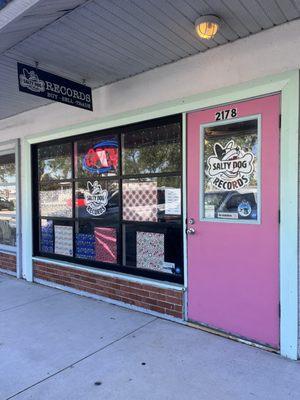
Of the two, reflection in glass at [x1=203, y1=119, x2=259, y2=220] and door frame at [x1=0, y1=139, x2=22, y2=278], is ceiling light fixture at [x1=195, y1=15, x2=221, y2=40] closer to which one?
reflection in glass at [x1=203, y1=119, x2=259, y2=220]

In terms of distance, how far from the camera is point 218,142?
388 centimetres

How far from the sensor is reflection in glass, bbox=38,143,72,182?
18.8 ft

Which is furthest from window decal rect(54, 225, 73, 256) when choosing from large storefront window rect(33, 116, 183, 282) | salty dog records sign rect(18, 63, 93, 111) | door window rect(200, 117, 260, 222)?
door window rect(200, 117, 260, 222)

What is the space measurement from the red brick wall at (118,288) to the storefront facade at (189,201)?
17 mm

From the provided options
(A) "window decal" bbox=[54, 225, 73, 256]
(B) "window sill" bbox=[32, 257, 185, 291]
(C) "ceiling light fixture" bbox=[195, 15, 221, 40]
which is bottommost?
(B) "window sill" bbox=[32, 257, 185, 291]

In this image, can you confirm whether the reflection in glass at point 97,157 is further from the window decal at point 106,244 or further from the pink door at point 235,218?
the pink door at point 235,218

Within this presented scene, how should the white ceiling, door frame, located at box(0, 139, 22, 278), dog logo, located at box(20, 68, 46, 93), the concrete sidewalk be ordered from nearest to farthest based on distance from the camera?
the concrete sidewalk
the white ceiling
dog logo, located at box(20, 68, 46, 93)
door frame, located at box(0, 139, 22, 278)

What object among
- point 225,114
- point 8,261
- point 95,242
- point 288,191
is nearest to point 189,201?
point 225,114

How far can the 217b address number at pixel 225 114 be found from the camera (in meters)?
3.69

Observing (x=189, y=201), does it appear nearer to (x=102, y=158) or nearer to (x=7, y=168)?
(x=102, y=158)

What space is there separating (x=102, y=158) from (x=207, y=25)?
2.54m

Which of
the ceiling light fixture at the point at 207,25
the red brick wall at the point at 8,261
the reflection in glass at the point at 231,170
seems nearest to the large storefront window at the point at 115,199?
the reflection in glass at the point at 231,170

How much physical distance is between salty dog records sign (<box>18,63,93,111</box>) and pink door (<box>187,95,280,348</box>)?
158 centimetres

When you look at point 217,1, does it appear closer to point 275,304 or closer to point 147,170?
point 147,170
